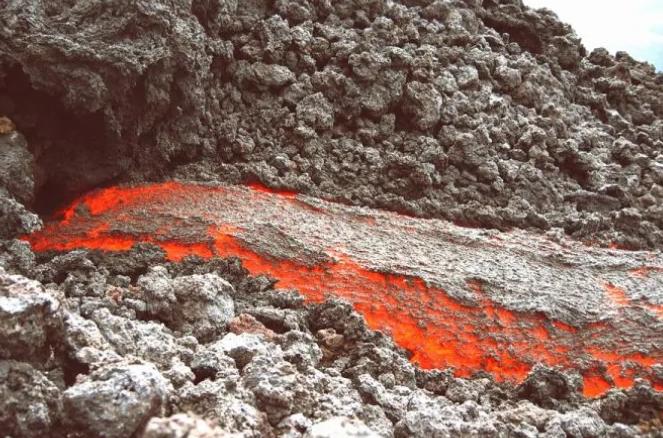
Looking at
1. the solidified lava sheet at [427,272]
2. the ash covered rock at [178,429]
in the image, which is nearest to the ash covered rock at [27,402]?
the ash covered rock at [178,429]

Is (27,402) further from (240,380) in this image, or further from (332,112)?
(332,112)

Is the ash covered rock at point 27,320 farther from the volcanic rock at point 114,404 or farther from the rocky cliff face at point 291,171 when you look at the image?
the volcanic rock at point 114,404

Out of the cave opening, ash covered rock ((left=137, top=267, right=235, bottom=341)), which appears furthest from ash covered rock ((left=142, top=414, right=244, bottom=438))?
the cave opening

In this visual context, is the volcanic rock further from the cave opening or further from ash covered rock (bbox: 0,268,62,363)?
the cave opening

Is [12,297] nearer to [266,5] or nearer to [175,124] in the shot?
[175,124]

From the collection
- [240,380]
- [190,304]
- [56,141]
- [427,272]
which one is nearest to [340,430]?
[240,380]

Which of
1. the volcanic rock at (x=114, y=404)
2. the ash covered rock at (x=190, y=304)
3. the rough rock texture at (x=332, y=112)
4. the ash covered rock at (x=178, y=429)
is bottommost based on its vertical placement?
the ash covered rock at (x=190, y=304)
